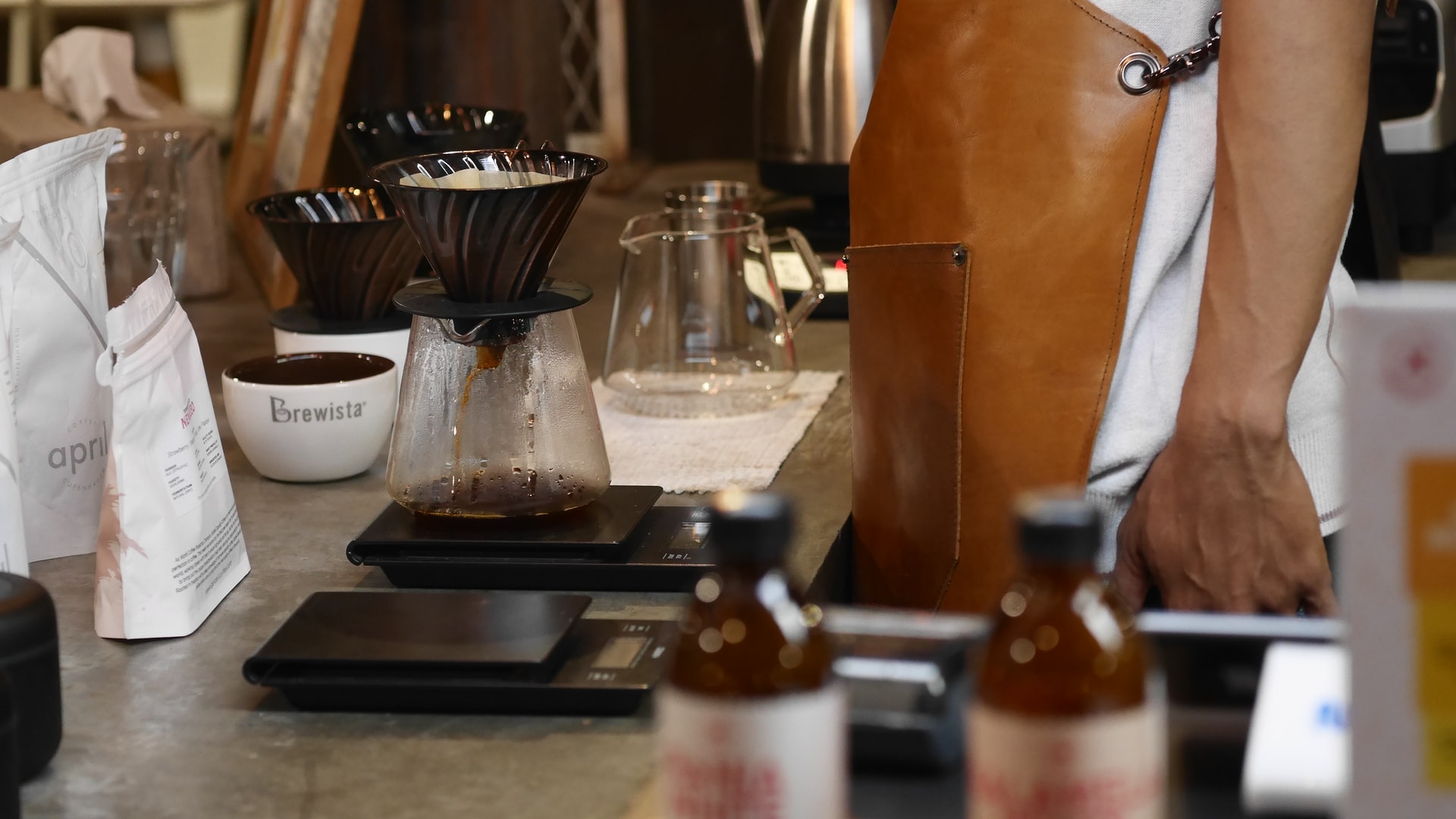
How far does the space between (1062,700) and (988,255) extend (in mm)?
617

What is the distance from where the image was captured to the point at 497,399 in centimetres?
100

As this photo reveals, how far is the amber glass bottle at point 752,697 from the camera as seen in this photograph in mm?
413

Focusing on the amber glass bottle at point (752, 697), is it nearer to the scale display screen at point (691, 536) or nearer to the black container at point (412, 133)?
the scale display screen at point (691, 536)

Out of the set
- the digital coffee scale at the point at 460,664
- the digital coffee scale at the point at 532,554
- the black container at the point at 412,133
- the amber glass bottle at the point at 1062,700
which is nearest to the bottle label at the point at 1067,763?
the amber glass bottle at the point at 1062,700

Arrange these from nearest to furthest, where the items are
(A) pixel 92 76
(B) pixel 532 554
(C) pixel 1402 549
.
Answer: (C) pixel 1402 549 → (B) pixel 532 554 → (A) pixel 92 76

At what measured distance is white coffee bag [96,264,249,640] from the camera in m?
0.86

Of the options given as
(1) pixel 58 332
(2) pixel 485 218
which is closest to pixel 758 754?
(2) pixel 485 218

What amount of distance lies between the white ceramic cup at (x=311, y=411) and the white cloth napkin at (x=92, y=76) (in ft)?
2.67

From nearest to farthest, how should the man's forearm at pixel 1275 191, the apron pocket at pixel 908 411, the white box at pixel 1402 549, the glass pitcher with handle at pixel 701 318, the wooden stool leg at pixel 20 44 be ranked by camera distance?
the white box at pixel 1402 549 < the man's forearm at pixel 1275 191 < the apron pocket at pixel 908 411 < the glass pitcher with handle at pixel 701 318 < the wooden stool leg at pixel 20 44

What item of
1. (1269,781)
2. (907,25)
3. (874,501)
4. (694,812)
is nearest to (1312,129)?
(907,25)

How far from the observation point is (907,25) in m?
1.00

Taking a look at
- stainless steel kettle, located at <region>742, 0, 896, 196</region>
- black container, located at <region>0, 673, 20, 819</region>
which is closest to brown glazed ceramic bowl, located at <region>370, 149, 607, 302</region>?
black container, located at <region>0, 673, 20, 819</region>

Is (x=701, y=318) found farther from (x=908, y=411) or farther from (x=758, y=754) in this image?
(x=758, y=754)

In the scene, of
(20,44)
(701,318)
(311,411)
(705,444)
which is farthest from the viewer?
(20,44)
